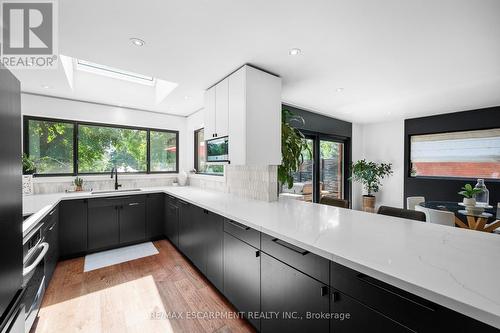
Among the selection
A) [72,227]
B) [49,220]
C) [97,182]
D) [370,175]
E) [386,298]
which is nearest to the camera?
[386,298]

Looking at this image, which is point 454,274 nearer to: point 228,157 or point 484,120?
point 228,157

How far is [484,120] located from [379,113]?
1861mm

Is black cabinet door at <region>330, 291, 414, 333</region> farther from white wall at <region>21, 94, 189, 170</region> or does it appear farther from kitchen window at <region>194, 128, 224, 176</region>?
white wall at <region>21, 94, 189, 170</region>

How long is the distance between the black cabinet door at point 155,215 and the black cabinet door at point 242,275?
A: 2.13m

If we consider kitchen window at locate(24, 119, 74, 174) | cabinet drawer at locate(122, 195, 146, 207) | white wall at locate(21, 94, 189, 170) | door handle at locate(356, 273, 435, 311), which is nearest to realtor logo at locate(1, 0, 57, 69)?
white wall at locate(21, 94, 189, 170)

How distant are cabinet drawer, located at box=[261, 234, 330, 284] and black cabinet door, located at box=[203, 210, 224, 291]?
0.66 metres

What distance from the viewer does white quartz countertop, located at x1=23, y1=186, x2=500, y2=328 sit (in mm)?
738

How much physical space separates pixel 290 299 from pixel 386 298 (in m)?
0.62

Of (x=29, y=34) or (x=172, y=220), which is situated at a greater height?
(x=29, y=34)

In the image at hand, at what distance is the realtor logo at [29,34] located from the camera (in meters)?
1.43

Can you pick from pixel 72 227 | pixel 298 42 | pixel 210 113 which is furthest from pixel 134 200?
pixel 298 42

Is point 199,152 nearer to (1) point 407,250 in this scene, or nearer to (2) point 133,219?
(2) point 133,219

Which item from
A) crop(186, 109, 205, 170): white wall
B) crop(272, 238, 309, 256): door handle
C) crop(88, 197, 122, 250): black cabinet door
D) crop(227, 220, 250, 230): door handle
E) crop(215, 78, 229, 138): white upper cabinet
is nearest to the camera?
crop(272, 238, 309, 256): door handle

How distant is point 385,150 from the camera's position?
18.4 feet
